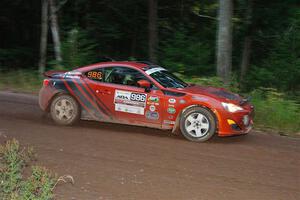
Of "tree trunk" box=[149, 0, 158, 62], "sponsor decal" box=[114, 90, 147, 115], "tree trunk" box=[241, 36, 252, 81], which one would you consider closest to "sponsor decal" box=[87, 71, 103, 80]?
"sponsor decal" box=[114, 90, 147, 115]

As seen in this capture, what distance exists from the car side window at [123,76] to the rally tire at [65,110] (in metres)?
0.93

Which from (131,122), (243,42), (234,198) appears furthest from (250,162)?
(243,42)

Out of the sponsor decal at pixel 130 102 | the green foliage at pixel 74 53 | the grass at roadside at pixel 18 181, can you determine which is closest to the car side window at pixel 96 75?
the sponsor decal at pixel 130 102

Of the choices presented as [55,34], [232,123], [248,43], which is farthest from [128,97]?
[248,43]

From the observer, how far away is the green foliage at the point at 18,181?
4.90 metres

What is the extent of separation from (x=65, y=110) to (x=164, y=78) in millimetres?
2287

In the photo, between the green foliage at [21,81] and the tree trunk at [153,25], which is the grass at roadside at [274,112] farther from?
the tree trunk at [153,25]

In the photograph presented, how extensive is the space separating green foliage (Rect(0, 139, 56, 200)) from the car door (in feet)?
13.9

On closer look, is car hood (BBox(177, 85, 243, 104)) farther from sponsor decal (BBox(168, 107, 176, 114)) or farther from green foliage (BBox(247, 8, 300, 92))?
green foliage (BBox(247, 8, 300, 92))

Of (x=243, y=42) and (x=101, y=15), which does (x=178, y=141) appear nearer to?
(x=243, y=42)

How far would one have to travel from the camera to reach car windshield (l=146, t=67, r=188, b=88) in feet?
33.2

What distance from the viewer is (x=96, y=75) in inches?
414

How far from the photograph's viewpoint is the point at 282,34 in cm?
1903

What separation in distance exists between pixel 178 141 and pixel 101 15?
53.8 feet
